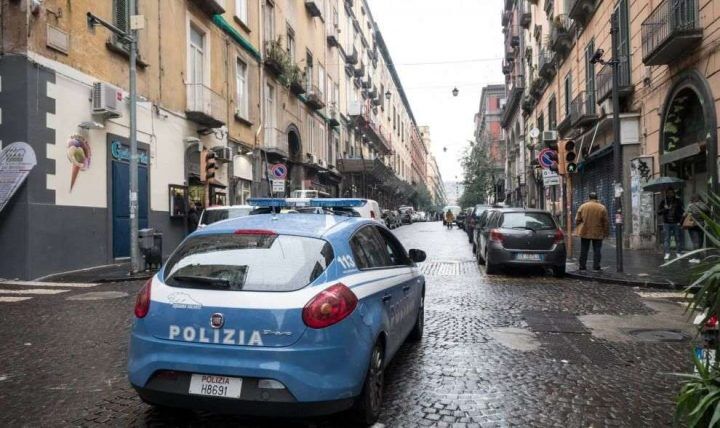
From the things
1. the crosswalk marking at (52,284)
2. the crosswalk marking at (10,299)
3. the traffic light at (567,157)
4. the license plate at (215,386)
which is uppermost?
the traffic light at (567,157)

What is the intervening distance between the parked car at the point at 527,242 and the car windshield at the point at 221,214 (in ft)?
19.4

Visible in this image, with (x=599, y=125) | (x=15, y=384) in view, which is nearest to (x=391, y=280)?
(x=15, y=384)

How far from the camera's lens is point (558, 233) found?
1159 centimetres

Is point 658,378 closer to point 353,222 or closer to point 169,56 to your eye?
point 353,222

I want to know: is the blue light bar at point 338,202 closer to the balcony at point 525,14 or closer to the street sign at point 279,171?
the street sign at point 279,171

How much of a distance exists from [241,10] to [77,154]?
512 inches

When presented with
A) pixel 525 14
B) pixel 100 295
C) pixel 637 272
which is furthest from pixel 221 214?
pixel 525 14

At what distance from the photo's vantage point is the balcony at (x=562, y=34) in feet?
82.1

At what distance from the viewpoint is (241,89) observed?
23.6 meters

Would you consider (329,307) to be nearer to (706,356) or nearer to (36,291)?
(706,356)

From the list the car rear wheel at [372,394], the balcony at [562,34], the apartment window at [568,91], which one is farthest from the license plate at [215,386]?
the apartment window at [568,91]

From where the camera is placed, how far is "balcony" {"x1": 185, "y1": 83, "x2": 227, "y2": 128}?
18.5 metres

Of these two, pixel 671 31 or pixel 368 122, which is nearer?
pixel 671 31

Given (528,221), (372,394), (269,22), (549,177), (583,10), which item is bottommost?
(372,394)
